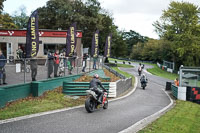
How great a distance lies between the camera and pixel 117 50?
77.9 metres

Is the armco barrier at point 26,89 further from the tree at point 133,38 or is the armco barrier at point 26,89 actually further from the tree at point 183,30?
the tree at point 133,38

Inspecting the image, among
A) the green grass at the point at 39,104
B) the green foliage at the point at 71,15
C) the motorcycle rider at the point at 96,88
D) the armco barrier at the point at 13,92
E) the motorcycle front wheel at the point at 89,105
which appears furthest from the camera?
the green foliage at the point at 71,15

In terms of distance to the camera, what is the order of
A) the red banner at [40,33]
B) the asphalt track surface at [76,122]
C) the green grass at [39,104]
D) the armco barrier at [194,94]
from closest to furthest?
the asphalt track surface at [76,122] < the green grass at [39,104] < the armco barrier at [194,94] < the red banner at [40,33]

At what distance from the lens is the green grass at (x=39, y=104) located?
31.8 ft

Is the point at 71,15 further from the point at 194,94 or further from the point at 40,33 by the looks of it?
the point at 194,94

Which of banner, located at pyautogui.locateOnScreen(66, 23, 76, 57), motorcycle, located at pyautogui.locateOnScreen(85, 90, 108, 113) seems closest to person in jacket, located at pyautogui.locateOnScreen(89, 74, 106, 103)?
motorcycle, located at pyautogui.locateOnScreen(85, 90, 108, 113)

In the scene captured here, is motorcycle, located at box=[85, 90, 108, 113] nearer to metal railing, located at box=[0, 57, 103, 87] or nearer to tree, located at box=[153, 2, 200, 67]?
metal railing, located at box=[0, 57, 103, 87]

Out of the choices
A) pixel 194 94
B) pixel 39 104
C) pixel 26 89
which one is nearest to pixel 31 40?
pixel 26 89

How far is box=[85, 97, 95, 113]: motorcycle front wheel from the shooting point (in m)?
10.9

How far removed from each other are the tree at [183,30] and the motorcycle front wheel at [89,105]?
46.7 m

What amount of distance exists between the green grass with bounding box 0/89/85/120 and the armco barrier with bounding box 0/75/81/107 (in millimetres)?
271

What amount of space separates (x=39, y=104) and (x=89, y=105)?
2.47m

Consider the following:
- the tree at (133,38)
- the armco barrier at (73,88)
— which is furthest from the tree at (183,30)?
the tree at (133,38)

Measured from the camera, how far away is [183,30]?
183 ft
